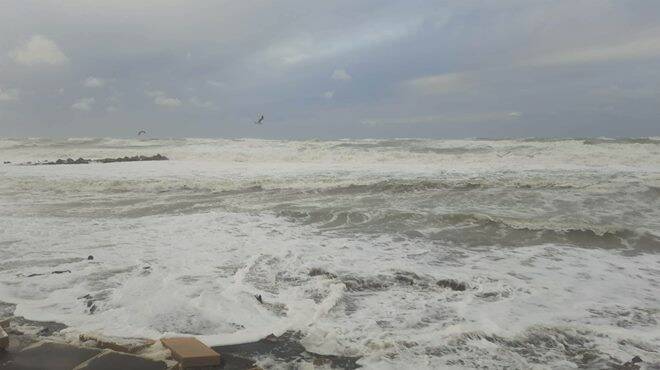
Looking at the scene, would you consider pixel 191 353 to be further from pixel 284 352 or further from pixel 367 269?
pixel 367 269

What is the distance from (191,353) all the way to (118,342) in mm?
912

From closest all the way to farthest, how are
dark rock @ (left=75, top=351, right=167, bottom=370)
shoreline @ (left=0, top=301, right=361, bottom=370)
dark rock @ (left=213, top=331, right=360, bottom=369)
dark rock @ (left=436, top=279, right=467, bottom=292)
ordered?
dark rock @ (left=75, top=351, right=167, bottom=370) → shoreline @ (left=0, top=301, right=361, bottom=370) → dark rock @ (left=213, top=331, right=360, bottom=369) → dark rock @ (left=436, top=279, right=467, bottom=292)

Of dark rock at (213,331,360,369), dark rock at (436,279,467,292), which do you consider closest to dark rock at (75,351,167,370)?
dark rock at (213,331,360,369)

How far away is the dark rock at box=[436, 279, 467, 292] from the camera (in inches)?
212

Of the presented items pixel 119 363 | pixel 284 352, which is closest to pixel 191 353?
pixel 119 363

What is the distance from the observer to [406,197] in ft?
42.4

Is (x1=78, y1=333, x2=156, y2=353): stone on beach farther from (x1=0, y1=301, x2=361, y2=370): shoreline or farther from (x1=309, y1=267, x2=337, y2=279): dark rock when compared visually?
(x1=309, y1=267, x2=337, y2=279): dark rock

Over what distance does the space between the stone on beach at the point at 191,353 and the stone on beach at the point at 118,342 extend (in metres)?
0.23

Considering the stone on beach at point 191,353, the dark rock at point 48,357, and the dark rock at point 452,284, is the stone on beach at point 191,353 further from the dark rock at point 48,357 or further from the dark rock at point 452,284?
the dark rock at point 452,284

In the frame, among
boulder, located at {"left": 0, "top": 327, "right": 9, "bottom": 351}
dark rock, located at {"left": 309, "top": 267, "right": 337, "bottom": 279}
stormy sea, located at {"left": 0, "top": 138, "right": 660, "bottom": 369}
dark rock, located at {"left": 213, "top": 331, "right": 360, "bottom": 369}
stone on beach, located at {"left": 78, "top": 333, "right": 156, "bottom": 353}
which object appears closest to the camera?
boulder, located at {"left": 0, "top": 327, "right": 9, "bottom": 351}

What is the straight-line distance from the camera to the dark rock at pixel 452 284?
17.7 feet

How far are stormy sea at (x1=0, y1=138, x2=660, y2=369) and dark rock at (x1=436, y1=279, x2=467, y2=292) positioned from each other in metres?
0.02

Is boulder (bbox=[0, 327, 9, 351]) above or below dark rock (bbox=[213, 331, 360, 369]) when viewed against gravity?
above

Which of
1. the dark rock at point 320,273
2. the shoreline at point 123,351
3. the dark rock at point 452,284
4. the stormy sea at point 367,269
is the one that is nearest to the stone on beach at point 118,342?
the shoreline at point 123,351
